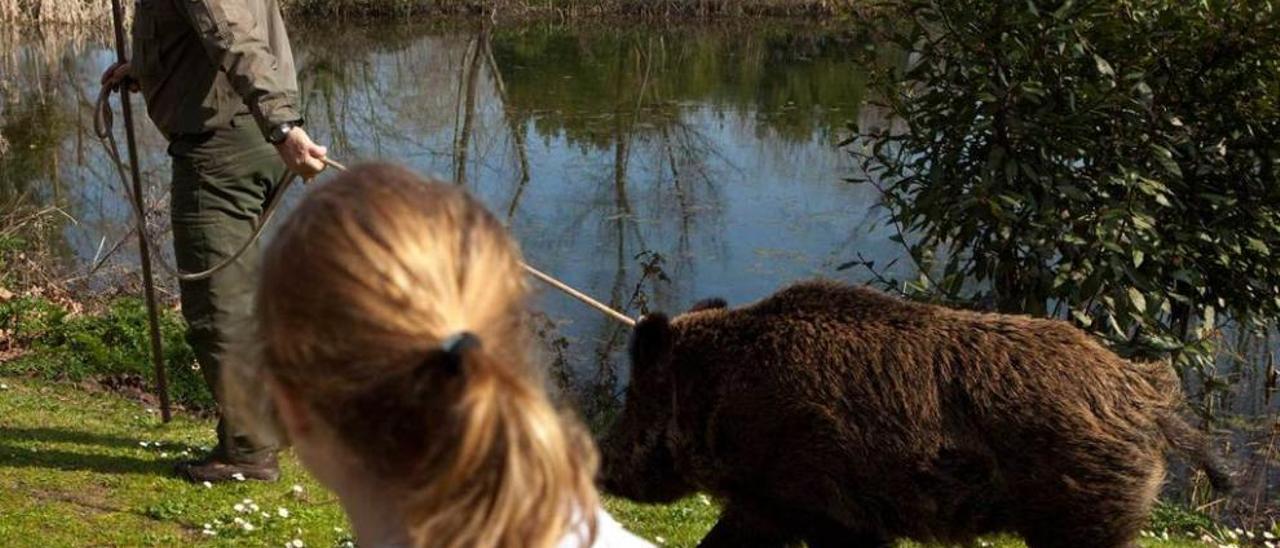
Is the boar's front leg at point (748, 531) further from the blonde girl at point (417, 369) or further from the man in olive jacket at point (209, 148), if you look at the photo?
the blonde girl at point (417, 369)

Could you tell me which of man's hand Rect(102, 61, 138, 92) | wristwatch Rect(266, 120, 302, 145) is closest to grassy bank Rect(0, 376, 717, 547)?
wristwatch Rect(266, 120, 302, 145)

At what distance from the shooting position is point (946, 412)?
15.2 feet

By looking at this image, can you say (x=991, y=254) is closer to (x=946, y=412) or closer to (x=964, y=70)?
(x=964, y=70)

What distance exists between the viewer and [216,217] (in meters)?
5.66

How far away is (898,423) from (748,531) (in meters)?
0.77

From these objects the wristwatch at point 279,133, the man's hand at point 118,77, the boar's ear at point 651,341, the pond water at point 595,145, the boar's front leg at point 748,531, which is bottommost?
the pond water at point 595,145

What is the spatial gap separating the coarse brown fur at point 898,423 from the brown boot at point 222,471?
1908 mm

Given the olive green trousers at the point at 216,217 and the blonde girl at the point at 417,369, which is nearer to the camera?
the blonde girl at the point at 417,369

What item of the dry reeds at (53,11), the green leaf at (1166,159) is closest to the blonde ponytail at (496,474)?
the green leaf at (1166,159)

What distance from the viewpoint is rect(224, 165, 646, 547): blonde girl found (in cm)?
179

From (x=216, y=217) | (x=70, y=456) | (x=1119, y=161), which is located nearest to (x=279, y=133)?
(x=216, y=217)

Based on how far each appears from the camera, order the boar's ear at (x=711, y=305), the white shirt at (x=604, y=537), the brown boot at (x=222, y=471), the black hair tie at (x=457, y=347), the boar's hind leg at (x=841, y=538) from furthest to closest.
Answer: the brown boot at (x=222, y=471)
the boar's ear at (x=711, y=305)
the boar's hind leg at (x=841, y=538)
the white shirt at (x=604, y=537)
the black hair tie at (x=457, y=347)

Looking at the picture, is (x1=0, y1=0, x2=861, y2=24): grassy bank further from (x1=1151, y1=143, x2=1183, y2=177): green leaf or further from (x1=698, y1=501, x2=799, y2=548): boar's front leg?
(x1=698, y1=501, x2=799, y2=548): boar's front leg

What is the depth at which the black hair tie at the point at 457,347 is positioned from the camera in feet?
5.78
